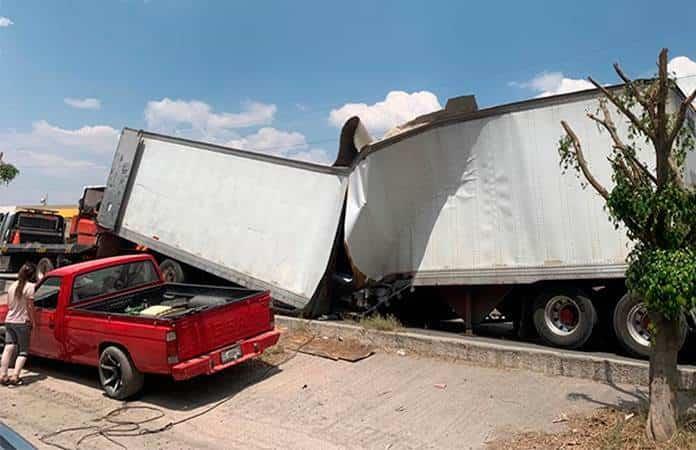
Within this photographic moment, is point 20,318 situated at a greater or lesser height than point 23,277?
lesser

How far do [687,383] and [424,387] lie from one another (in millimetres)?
2833

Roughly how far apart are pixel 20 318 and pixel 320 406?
178 inches

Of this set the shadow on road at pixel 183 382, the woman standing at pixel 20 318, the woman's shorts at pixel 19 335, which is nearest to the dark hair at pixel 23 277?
the woman standing at pixel 20 318

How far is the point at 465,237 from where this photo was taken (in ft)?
26.3

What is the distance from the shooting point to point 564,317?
738cm

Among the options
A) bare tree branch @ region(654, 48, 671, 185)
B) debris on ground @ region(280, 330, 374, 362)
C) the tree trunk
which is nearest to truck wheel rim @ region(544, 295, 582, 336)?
debris on ground @ region(280, 330, 374, 362)

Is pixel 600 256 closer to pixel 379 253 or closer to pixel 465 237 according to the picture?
pixel 465 237

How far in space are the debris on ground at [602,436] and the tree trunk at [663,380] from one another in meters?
0.10

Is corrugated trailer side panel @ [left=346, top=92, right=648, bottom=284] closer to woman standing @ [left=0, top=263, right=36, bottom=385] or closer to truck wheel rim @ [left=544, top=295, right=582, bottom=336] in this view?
truck wheel rim @ [left=544, top=295, right=582, bottom=336]

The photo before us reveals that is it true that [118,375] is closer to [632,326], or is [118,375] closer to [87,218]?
[632,326]

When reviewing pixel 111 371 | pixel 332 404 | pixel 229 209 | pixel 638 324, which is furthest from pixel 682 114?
pixel 229 209

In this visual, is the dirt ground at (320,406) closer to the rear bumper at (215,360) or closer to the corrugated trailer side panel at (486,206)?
the rear bumper at (215,360)

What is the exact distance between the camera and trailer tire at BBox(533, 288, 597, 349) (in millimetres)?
7062

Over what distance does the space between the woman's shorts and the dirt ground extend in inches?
18.3
